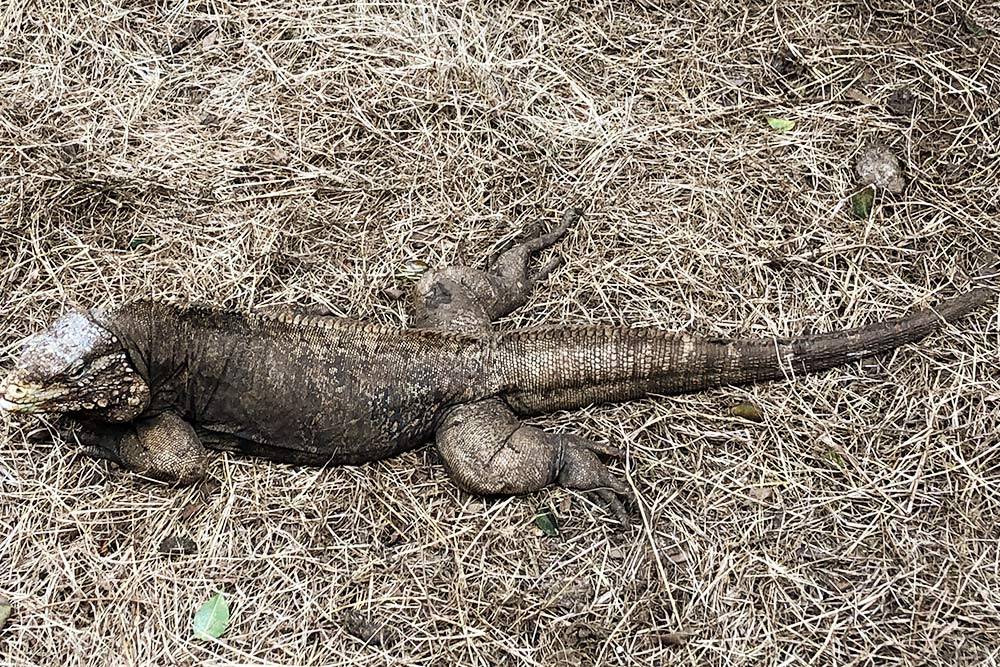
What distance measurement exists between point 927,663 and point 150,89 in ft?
17.3

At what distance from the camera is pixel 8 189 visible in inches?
194

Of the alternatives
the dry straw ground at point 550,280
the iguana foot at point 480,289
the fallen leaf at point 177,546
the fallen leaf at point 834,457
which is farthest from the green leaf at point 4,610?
the fallen leaf at point 834,457

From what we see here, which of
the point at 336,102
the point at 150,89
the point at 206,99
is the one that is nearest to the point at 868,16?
the point at 336,102

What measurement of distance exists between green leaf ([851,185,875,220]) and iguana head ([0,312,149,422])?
13.1ft

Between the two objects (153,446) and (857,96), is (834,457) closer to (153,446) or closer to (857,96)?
(857,96)

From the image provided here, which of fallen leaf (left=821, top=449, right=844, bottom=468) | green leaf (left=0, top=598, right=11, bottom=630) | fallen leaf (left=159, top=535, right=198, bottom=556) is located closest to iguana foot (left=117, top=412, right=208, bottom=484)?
fallen leaf (left=159, top=535, right=198, bottom=556)

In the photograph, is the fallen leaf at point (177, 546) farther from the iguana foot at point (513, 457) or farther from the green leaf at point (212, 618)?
the iguana foot at point (513, 457)

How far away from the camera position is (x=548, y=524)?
4.37 meters

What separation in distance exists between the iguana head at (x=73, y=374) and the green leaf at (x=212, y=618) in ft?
3.39

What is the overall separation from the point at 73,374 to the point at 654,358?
2769 millimetres

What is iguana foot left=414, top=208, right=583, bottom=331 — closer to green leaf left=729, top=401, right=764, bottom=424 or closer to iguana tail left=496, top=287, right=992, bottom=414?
iguana tail left=496, top=287, right=992, bottom=414

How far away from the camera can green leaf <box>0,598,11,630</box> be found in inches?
158

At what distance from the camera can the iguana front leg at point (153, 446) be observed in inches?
168

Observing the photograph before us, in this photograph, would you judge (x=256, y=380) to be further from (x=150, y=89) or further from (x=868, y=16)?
(x=868, y=16)
